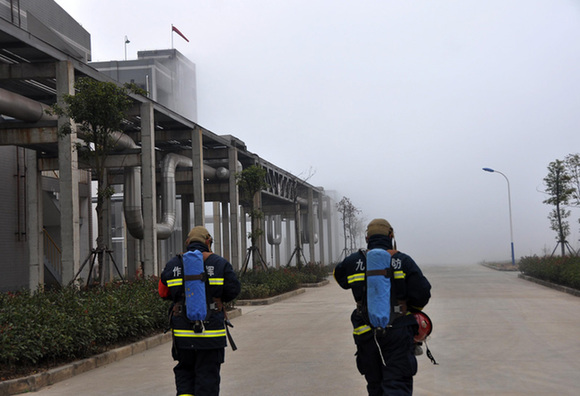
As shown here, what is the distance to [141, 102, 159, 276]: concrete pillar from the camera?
2183cm

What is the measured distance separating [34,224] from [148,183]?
4205 millimetres

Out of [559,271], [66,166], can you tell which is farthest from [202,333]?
[559,271]

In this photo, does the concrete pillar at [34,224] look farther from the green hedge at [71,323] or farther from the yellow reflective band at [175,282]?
the yellow reflective band at [175,282]

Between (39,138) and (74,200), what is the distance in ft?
8.77

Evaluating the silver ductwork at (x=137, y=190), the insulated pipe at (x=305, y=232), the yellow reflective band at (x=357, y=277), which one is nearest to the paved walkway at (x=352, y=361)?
the yellow reflective band at (x=357, y=277)

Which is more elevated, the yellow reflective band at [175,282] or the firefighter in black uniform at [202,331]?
the yellow reflective band at [175,282]

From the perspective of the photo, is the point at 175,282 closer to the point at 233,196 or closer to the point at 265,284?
the point at 265,284

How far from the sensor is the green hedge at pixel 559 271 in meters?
22.4

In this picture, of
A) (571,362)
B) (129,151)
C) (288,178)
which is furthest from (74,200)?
(288,178)

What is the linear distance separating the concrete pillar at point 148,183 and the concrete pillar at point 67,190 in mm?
4978

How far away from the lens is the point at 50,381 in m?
8.43

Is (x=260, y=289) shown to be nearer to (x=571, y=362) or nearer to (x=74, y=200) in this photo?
(x=74, y=200)

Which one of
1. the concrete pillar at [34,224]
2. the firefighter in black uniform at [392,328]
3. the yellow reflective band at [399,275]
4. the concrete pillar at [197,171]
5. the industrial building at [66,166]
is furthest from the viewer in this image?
the concrete pillar at [197,171]

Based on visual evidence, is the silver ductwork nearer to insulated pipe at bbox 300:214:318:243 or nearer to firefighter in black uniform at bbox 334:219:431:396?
firefighter in black uniform at bbox 334:219:431:396
